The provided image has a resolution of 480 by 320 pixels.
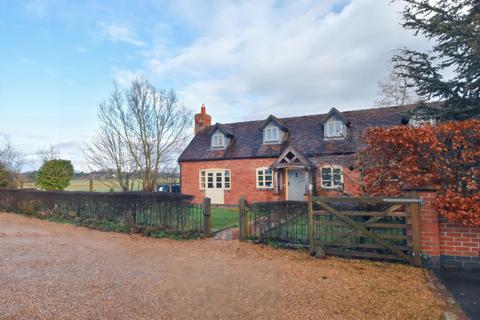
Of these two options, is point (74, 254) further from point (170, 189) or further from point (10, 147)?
point (10, 147)

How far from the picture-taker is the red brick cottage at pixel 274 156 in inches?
686

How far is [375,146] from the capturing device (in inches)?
279

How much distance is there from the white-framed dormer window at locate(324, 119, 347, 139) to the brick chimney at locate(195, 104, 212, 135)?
11.5m

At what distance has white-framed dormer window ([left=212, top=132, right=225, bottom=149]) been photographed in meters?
21.6

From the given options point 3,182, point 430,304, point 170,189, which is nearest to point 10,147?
point 3,182

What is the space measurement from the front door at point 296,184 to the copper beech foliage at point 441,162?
1130 cm

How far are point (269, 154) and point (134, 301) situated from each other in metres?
15.2

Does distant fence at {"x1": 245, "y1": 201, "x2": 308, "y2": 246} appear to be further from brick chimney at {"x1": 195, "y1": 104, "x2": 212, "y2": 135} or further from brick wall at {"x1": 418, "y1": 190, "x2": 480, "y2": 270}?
brick chimney at {"x1": 195, "y1": 104, "x2": 212, "y2": 135}

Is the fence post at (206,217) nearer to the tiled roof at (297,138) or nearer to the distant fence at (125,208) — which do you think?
the distant fence at (125,208)

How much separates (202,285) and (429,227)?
197 inches

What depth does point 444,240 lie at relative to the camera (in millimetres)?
6184

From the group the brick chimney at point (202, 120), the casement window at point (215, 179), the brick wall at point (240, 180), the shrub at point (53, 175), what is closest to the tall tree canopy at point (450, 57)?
the brick wall at point (240, 180)

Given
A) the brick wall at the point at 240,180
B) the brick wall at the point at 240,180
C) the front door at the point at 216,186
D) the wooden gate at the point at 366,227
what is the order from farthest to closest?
the front door at the point at 216,186 → the brick wall at the point at 240,180 → the brick wall at the point at 240,180 → the wooden gate at the point at 366,227

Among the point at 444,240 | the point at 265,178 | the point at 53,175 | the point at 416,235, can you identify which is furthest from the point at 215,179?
the point at 444,240
